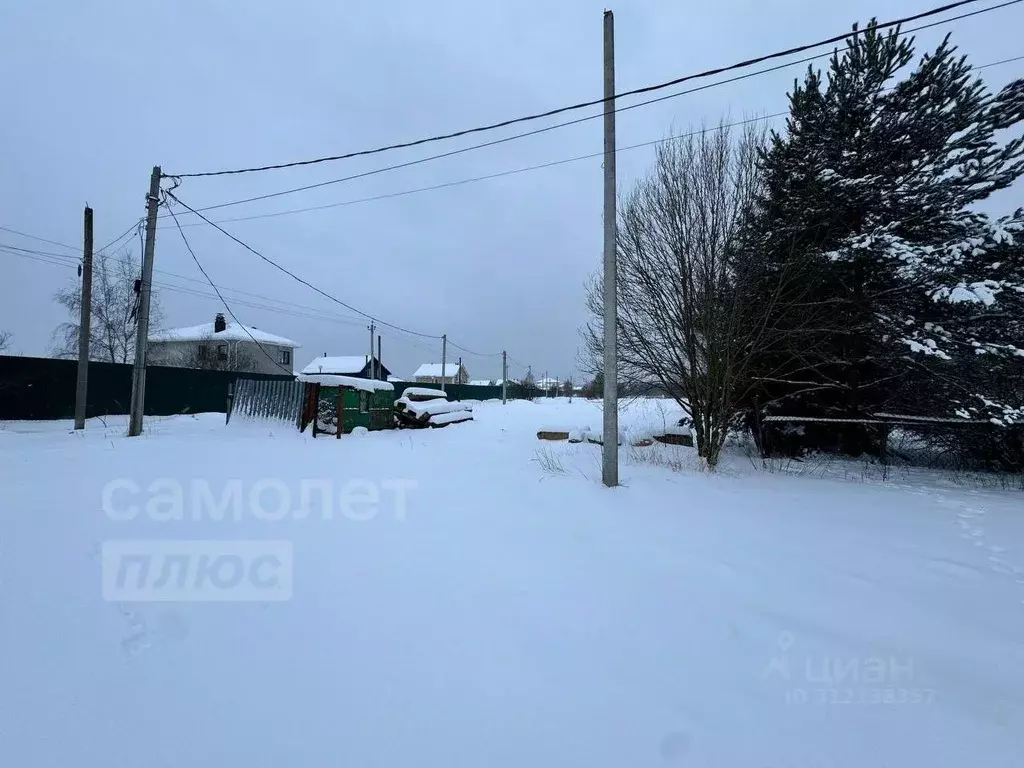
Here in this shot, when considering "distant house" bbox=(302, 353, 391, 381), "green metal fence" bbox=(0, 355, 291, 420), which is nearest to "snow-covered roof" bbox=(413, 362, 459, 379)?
"distant house" bbox=(302, 353, 391, 381)

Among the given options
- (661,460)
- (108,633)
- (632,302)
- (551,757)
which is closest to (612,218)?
(632,302)

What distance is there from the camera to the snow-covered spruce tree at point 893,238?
26.1 feet

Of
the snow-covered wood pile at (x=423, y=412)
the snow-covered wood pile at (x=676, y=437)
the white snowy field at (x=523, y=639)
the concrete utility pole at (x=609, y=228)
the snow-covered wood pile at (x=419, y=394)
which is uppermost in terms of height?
the concrete utility pole at (x=609, y=228)

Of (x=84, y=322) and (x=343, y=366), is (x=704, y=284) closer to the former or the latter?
(x=84, y=322)

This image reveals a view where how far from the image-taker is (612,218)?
6234 mm

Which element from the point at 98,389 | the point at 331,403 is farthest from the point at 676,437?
the point at 98,389

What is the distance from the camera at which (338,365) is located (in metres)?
54.6

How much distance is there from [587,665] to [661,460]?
247 inches

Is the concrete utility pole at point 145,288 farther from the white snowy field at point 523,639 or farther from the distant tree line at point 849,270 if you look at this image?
the distant tree line at point 849,270

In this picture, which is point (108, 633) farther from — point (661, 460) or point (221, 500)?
point (661, 460)

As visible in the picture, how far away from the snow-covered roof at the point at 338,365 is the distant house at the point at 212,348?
11326 millimetres

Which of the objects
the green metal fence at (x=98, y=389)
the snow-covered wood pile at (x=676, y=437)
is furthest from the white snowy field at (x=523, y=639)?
the green metal fence at (x=98, y=389)

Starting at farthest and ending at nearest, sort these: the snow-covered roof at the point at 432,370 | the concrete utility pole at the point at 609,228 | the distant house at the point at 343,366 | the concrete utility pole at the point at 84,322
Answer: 1. the snow-covered roof at the point at 432,370
2. the distant house at the point at 343,366
3. the concrete utility pole at the point at 84,322
4. the concrete utility pole at the point at 609,228

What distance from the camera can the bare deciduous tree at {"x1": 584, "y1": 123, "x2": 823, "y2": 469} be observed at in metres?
7.86
